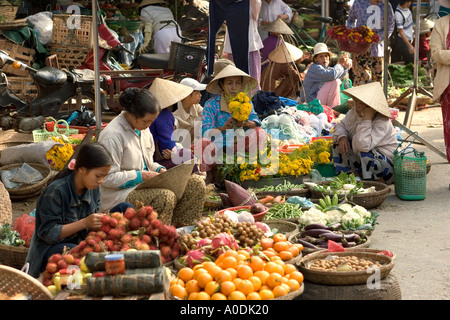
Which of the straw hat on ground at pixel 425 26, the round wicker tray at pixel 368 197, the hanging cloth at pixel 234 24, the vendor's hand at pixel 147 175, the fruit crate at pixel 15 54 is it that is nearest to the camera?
the vendor's hand at pixel 147 175

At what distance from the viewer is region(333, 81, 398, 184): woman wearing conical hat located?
A: 6957 millimetres

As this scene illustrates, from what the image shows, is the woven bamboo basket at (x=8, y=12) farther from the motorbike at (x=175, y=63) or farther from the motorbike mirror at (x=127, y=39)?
the motorbike at (x=175, y=63)

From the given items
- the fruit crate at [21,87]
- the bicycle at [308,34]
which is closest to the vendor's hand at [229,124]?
the fruit crate at [21,87]

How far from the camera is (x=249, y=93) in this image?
7898 millimetres

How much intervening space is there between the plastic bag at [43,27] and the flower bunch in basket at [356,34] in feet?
14.5

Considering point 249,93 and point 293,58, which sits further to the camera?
point 293,58

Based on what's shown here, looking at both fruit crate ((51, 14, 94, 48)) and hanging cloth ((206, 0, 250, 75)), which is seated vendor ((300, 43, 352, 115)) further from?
fruit crate ((51, 14, 94, 48))

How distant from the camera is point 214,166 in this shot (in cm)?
712

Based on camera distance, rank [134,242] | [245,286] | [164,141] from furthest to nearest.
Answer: [164,141], [134,242], [245,286]

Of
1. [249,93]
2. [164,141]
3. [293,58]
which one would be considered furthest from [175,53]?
[164,141]

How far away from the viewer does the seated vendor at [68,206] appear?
4.07 meters
